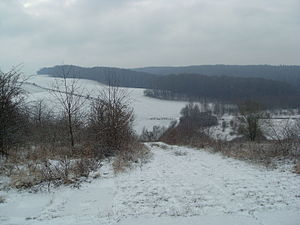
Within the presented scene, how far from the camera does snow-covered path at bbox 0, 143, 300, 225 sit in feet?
14.2

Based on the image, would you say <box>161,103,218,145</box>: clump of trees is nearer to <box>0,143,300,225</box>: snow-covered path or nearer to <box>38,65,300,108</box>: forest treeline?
<box>0,143,300,225</box>: snow-covered path

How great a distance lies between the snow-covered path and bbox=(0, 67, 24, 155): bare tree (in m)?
4.11

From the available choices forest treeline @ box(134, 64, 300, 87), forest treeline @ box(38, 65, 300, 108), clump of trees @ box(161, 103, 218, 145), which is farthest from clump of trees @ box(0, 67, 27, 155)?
forest treeline @ box(134, 64, 300, 87)

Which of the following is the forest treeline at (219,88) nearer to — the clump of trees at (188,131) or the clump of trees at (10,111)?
the clump of trees at (188,131)

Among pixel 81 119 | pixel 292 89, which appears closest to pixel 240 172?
pixel 81 119

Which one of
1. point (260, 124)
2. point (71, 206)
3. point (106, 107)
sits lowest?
point (260, 124)

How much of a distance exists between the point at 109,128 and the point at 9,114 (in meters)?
4.46

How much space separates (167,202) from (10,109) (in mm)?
6722

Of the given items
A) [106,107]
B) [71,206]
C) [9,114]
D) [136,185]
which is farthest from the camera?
[106,107]

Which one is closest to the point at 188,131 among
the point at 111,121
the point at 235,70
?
the point at 111,121

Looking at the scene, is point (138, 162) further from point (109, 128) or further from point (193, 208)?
point (193, 208)

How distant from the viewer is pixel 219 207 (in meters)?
4.73

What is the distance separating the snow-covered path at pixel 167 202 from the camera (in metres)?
4.33

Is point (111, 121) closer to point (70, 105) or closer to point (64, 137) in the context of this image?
point (70, 105)
